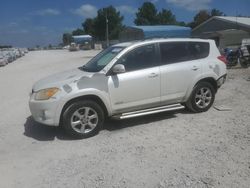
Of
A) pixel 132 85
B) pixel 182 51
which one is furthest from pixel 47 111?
pixel 182 51

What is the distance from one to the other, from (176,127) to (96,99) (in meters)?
1.74

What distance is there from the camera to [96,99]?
5.72 metres

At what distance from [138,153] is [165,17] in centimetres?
8189

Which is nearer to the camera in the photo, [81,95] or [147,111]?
[81,95]

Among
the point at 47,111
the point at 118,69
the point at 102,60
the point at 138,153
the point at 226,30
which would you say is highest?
the point at 226,30

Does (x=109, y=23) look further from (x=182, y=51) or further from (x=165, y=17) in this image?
(x=182, y=51)

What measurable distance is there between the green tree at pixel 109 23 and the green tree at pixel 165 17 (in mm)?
11247

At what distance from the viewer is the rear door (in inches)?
247

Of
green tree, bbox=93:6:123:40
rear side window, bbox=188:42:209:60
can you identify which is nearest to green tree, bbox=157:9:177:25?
green tree, bbox=93:6:123:40

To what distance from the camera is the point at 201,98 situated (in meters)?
6.89

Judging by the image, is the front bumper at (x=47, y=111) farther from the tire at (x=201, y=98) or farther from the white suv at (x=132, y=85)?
the tire at (x=201, y=98)

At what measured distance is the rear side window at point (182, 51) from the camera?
6.35m

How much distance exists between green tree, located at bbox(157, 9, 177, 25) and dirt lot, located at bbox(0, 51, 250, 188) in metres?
78.2

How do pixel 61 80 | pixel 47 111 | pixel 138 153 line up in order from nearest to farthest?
pixel 138 153 → pixel 47 111 → pixel 61 80
